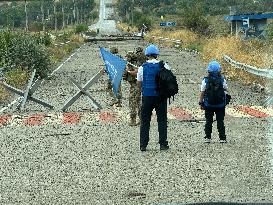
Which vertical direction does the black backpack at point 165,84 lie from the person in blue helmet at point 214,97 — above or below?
above

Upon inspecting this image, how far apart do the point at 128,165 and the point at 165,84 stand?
1.76m

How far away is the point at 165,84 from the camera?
11.8 metres

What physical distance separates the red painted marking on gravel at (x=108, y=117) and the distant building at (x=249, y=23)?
114 ft

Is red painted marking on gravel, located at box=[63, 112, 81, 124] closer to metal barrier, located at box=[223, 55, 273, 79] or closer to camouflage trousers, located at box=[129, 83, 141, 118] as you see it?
camouflage trousers, located at box=[129, 83, 141, 118]

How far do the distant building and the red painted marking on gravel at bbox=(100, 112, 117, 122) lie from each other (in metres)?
34.7

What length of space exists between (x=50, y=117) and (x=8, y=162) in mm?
5716

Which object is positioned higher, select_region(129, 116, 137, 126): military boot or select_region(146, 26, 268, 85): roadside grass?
select_region(129, 116, 137, 126): military boot

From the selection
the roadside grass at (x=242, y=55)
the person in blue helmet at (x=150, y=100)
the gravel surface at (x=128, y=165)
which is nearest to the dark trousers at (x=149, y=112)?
the person in blue helmet at (x=150, y=100)

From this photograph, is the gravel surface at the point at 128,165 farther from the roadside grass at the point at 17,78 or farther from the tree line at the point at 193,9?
the tree line at the point at 193,9

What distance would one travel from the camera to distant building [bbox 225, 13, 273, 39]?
52834 millimetres

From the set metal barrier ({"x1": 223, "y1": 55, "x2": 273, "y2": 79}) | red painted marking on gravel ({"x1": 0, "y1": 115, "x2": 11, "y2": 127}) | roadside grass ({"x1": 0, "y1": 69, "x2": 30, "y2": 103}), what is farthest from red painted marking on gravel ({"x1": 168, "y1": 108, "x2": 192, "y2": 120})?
roadside grass ({"x1": 0, "y1": 69, "x2": 30, "y2": 103})

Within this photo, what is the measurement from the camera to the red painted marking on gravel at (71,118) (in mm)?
16016

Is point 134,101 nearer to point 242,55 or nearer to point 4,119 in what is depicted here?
point 4,119

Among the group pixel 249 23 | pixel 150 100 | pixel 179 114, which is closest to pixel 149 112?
pixel 150 100
